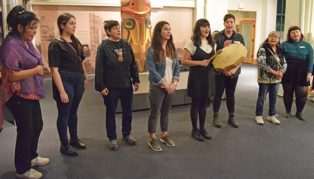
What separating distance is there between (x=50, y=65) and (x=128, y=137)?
1167mm

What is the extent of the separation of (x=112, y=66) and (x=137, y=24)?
3.96 m

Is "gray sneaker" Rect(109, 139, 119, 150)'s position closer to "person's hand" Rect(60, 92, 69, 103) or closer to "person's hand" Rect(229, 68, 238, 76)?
"person's hand" Rect(60, 92, 69, 103)

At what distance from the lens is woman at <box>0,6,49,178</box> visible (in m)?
2.48

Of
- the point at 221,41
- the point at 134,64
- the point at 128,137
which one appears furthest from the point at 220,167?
the point at 221,41

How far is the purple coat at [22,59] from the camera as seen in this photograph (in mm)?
2465

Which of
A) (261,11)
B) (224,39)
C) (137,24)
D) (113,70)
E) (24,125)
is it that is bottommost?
(24,125)

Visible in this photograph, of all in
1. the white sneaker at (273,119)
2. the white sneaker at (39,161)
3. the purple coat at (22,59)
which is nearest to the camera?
the purple coat at (22,59)

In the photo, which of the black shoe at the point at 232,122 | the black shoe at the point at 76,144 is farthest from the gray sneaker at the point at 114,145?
the black shoe at the point at 232,122

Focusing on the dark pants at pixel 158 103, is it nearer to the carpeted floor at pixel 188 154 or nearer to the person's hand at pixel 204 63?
the carpeted floor at pixel 188 154

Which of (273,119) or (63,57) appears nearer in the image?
(63,57)

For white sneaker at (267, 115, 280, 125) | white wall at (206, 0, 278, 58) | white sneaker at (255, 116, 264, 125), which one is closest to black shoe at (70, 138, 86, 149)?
white sneaker at (255, 116, 264, 125)

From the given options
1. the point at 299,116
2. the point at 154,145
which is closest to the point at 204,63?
the point at 154,145

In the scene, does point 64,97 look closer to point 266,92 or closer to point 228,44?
point 228,44

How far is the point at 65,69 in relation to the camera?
307cm
